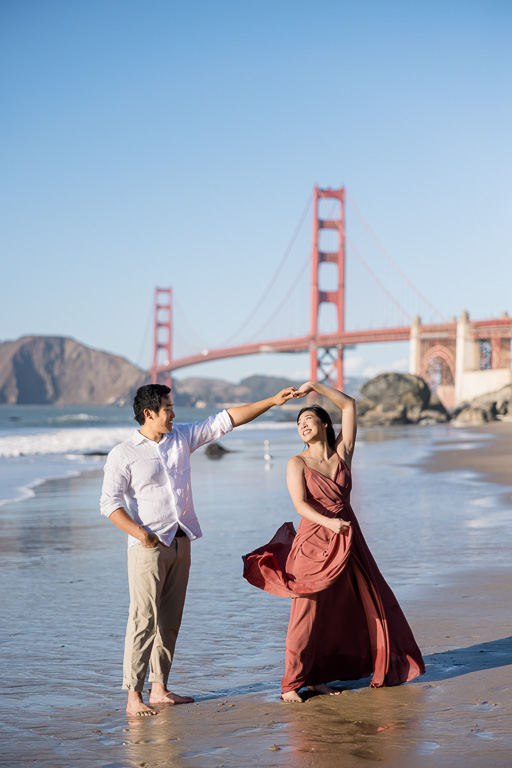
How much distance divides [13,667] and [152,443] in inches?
50.4

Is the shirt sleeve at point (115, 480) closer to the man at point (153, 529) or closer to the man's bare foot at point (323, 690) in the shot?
the man at point (153, 529)

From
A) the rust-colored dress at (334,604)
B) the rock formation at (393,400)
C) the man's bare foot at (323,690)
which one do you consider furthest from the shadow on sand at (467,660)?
the rock formation at (393,400)

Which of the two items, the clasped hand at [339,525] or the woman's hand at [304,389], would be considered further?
the woman's hand at [304,389]

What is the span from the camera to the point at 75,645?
4.51m

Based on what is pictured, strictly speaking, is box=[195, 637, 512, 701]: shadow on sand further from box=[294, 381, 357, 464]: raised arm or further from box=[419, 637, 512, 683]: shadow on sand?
box=[294, 381, 357, 464]: raised arm

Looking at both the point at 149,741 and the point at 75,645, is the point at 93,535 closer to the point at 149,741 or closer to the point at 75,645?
the point at 75,645

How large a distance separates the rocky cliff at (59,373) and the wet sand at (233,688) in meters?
155

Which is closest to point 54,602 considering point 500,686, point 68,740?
point 68,740

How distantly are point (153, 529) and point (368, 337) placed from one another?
157ft

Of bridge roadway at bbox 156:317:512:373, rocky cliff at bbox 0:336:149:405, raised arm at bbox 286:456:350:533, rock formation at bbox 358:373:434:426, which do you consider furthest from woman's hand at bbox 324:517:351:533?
rocky cliff at bbox 0:336:149:405

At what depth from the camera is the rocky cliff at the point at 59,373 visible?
16449 cm

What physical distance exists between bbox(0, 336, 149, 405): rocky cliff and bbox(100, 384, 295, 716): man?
15651cm

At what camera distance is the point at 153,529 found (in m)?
3.58

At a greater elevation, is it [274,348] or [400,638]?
[274,348]
